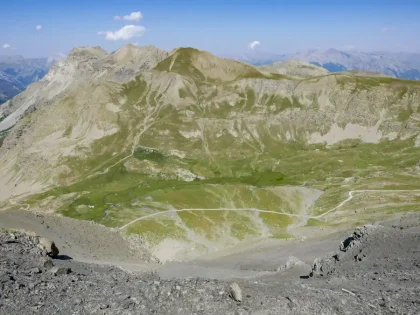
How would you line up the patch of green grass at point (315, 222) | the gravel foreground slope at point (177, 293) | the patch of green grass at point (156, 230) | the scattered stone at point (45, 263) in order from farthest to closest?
the patch of green grass at point (315, 222), the patch of green grass at point (156, 230), the scattered stone at point (45, 263), the gravel foreground slope at point (177, 293)

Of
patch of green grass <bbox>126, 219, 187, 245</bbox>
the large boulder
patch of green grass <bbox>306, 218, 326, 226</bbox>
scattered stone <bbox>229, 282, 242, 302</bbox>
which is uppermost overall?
scattered stone <bbox>229, 282, 242, 302</bbox>

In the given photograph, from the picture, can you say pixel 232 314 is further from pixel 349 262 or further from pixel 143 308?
pixel 349 262

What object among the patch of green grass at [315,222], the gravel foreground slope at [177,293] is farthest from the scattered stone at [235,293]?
the patch of green grass at [315,222]

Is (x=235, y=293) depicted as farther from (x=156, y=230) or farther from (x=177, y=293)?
(x=156, y=230)

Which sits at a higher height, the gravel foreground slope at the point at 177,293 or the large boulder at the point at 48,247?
the gravel foreground slope at the point at 177,293

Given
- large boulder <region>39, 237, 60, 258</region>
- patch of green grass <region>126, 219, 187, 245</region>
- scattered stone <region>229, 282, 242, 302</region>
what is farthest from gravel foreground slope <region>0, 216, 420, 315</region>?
patch of green grass <region>126, 219, 187, 245</region>

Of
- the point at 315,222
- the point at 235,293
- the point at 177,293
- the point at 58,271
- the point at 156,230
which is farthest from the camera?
the point at 315,222

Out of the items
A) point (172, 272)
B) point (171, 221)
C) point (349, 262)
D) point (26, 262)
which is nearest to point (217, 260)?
point (172, 272)

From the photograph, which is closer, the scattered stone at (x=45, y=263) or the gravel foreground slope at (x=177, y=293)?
the gravel foreground slope at (x=177, y=293)

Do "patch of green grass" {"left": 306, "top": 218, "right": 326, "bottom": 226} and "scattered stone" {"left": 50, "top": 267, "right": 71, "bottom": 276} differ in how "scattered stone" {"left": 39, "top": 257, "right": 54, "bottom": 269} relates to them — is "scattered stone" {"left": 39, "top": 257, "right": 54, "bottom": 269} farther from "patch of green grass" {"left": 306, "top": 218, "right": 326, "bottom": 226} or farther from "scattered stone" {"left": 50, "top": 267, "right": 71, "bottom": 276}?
"patch of green grass" {"left": 306, "top": 218, "right": 326, "bottom": 226}

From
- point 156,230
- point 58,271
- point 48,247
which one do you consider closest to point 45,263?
point 58,271

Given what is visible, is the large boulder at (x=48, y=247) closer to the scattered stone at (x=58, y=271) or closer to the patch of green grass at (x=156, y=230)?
the scattered stone at (x=58, y=271)
